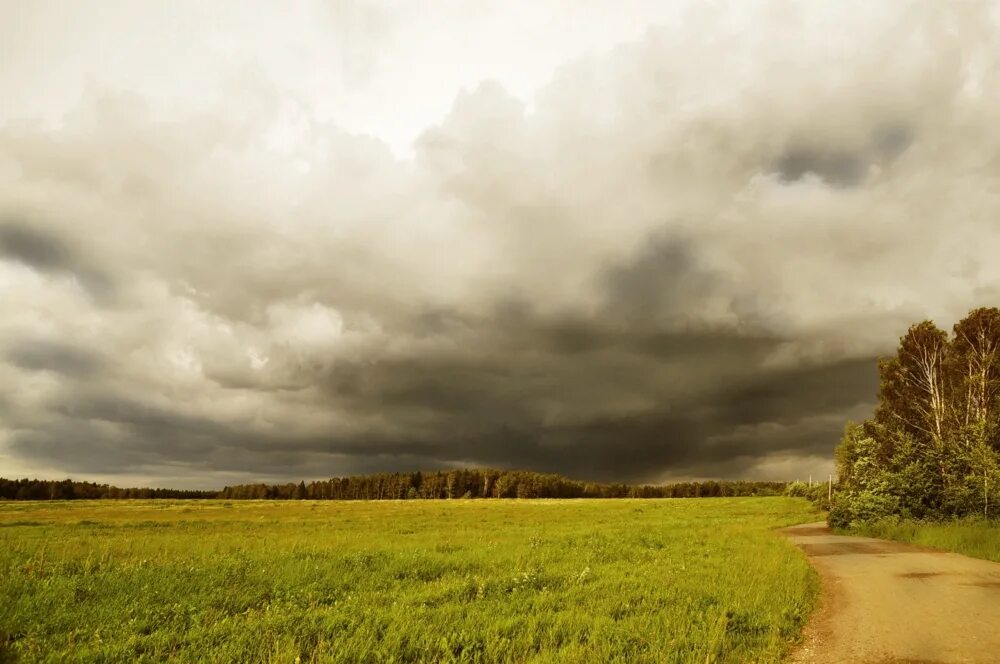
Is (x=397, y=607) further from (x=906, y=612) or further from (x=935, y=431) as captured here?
(x=935, y=431)

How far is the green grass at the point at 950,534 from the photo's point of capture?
22.1 m

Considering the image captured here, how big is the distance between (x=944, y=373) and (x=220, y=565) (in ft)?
139

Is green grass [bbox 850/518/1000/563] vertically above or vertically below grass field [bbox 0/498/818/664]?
below

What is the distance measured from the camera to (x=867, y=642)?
10.2m

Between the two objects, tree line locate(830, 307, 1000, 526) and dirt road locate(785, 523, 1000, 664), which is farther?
tree line locate(830, 307, 1000, 526)

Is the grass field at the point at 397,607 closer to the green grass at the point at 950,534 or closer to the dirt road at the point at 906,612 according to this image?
the dirt road at the point at 906,612

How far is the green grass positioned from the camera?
22.1 m

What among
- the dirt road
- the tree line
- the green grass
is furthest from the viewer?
the tree line

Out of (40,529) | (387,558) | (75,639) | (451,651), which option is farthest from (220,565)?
(40,529)

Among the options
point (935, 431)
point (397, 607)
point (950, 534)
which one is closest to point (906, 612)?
point (397, 607)

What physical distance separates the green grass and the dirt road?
1.58 m

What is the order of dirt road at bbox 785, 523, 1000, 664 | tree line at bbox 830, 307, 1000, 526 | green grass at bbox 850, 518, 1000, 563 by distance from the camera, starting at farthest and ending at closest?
tree line at bbox 830, 307, 1000, 526 < green grass at bbox 850, 518, 1000, 563 < dirt road at bbox 785, 523, 1000, 664

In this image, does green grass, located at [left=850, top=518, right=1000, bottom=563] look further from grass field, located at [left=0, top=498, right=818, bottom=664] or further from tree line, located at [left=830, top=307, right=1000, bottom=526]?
grass field, located at [left=0, top=498, right=818, bottom=664]

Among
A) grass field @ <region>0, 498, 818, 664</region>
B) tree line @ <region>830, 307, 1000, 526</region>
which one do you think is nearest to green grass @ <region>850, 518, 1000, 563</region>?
tree line @ <region>830, 307, 1000, 526</region>
